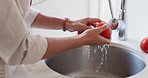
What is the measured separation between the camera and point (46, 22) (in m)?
1.14

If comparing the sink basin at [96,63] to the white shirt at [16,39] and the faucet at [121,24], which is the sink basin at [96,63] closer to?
the faucet at [121,24]

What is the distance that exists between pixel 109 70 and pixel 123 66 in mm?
70

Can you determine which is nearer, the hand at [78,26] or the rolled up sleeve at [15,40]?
the rolled up sleeve at [15,40]

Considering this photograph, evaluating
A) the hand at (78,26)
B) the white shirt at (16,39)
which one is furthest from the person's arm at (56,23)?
the white shirt at (16,39)

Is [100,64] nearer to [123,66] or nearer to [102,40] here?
[123,66]

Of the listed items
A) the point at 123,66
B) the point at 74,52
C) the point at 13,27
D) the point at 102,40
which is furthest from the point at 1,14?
the point at 123,66

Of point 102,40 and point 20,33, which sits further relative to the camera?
point 102,40

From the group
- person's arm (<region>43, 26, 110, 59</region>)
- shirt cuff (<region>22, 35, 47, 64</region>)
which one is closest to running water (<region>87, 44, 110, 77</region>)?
person's arm (<region>43, 26, 110, 59</region>)

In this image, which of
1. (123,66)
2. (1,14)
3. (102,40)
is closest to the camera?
(1,14)

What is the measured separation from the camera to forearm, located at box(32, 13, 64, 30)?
1128 mm

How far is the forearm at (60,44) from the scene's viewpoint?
81 centimetres

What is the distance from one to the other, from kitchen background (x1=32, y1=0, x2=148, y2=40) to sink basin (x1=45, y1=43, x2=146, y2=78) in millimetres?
135

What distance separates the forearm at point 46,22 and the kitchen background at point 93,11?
38 centimetres

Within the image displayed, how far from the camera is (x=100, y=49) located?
52.5 inches
